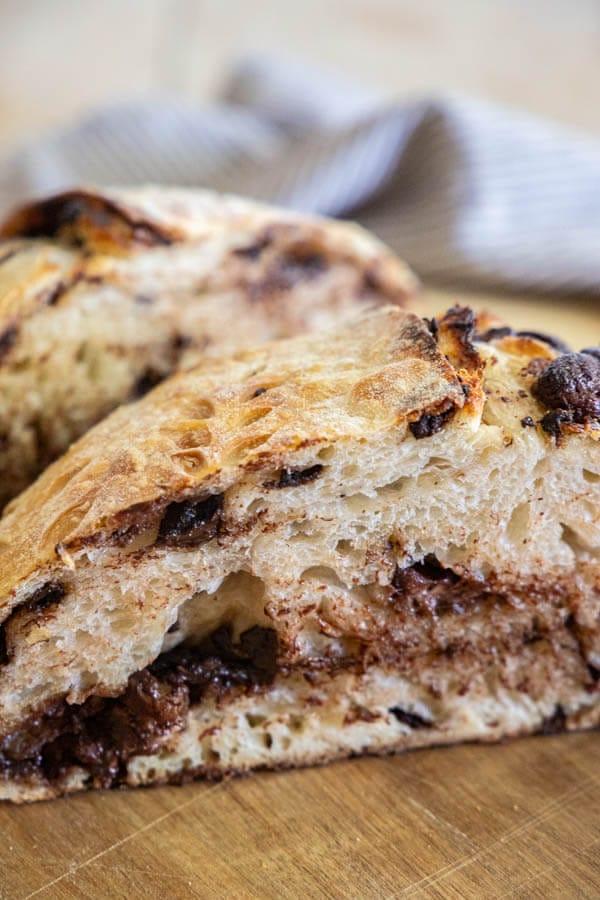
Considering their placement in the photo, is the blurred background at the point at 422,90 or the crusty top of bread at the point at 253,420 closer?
the crusty top of bread at the point at 253,420

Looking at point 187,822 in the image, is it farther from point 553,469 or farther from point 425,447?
point 553,469

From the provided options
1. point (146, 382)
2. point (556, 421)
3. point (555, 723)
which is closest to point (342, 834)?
point (555, 723)

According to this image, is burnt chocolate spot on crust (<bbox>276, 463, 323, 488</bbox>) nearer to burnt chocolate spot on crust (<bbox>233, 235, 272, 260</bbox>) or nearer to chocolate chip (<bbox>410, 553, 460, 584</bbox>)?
chocolate chip (<bbox>410, 553, 460, 584</bbox>)

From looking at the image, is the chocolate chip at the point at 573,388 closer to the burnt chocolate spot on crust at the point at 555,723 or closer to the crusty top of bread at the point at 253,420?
the crusty top of bread at the point at 253,420

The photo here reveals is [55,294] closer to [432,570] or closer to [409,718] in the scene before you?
[432,570]

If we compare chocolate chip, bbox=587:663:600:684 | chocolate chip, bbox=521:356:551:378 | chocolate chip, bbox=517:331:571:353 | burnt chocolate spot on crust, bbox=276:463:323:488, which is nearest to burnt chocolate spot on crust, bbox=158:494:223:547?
burnt chocolate spot on crust, bbox=276:463:323:488

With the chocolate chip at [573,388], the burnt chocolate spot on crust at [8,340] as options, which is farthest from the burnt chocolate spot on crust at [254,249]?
the chocolate chip at [573,388]
